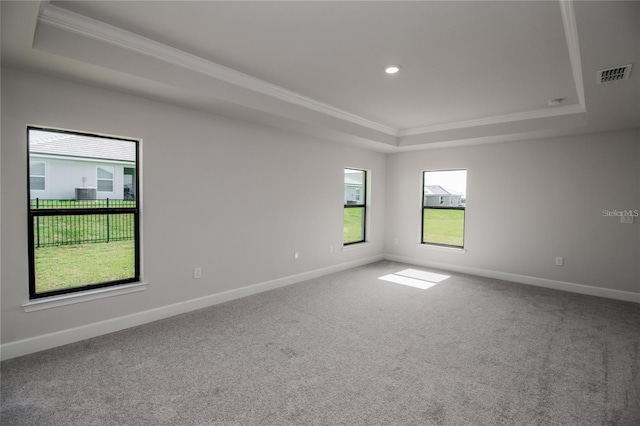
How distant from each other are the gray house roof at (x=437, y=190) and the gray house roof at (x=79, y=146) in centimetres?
498

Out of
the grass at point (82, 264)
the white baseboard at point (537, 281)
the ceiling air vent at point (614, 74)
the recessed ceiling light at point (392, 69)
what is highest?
the recessed ceiling light at point (392, 69)

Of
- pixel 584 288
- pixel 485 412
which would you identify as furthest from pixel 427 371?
pixel 584 288

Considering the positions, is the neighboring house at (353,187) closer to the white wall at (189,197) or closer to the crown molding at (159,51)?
the white wall at (189,197)

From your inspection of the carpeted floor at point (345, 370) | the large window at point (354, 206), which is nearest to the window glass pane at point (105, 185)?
the carpeted floor at point (345, 370)

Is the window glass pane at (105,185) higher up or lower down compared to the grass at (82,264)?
higher up

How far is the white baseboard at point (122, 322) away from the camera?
→ 2.67m

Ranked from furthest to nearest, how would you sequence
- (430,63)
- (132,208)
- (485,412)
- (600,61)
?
(132,208)
(430,63)
(600,61)
(485,412)

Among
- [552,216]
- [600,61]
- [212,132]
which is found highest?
[600,61]

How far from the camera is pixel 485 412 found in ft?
6.76

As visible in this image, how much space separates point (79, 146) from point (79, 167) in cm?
19

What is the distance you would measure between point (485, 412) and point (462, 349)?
34.2 inches

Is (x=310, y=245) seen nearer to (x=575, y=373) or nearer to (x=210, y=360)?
(x=210, y=360)

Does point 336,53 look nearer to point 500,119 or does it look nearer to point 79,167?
point 79,167

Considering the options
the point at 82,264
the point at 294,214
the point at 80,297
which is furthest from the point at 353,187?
the point at 80,297
